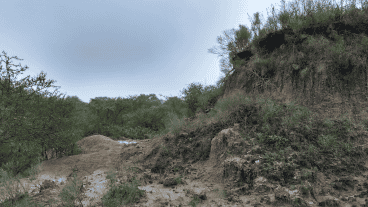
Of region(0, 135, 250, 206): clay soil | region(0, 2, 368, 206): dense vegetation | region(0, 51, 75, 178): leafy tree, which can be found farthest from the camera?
region(0, 51, 75, 178): leafy tree

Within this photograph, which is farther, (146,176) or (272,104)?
(272,104)

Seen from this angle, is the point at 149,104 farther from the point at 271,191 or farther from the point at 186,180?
the point at 271,191

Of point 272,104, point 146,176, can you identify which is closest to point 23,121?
point 146,176

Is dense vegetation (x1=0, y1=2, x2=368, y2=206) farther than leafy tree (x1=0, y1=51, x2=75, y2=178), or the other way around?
leafy tree (x1=0, y1=51, x2=75, y2=178)

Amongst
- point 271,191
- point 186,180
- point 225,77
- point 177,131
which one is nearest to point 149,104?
point 225,77

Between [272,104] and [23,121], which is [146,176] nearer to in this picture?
[23,121]

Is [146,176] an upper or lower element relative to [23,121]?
lower

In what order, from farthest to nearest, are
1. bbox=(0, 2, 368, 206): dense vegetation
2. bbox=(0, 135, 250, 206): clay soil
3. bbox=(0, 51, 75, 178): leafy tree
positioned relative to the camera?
1. bbox=(0, 51, 75, 178): leafy tree
2. bbox=(0, 2, 368, 206): dense vegetation
3. bbox=(0, 135, 250, 206): clay soil

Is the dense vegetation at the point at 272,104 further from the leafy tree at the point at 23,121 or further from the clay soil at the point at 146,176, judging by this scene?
the clay soil at the point at 146,176

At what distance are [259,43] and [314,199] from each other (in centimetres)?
795

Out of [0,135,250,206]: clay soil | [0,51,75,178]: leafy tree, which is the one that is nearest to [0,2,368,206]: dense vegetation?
[0,51,75,178]: leafy tree

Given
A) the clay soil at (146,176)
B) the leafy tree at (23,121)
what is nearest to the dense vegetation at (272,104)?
the leafy tree at (23,121)

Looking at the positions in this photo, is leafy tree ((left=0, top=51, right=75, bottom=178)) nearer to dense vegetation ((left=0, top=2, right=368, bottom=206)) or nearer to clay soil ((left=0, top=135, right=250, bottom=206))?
dense vegetation ((left=0, top=2, right=368, bottom=206))

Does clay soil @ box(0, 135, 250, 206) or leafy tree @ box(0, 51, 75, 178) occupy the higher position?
leafy tree @ box(0, 51, 75, 178)
